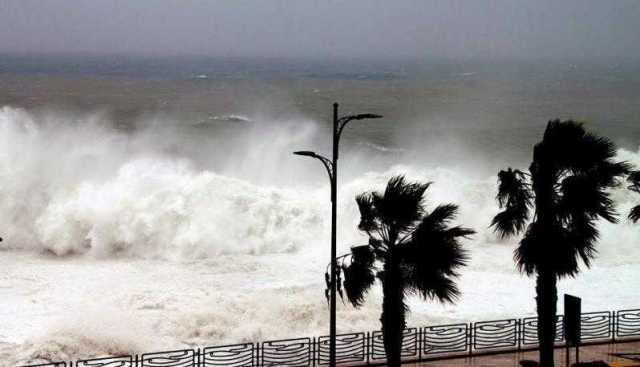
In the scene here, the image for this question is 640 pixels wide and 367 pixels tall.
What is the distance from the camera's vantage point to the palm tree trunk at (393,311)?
13117 mm

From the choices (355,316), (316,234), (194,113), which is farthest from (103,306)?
(194,113)

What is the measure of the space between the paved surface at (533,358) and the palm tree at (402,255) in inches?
126

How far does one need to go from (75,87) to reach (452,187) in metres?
90.3

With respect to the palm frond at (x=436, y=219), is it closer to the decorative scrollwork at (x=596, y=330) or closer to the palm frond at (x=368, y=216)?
the palm frond at (x=368, y=216)

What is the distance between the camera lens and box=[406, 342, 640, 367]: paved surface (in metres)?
16.2

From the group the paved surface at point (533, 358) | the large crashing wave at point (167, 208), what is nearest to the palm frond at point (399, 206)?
the paved surface at point (533, 358)

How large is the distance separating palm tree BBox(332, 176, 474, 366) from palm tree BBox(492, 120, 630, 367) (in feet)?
5.35

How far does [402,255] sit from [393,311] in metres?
0.86

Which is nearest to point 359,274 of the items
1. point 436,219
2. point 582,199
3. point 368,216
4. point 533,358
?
point 368,216

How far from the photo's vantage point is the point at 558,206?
1401 centimetres

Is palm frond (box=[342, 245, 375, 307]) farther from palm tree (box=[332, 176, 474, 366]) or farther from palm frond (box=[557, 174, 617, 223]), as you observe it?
palm frond (box=[557, 174, 617, 223])

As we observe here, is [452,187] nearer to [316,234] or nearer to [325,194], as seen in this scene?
[325,194]

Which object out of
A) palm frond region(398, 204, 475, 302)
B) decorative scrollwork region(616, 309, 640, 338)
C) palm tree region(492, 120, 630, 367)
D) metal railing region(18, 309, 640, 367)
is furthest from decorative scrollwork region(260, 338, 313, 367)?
decorative scrollwork region(616, 309, 640, 338)

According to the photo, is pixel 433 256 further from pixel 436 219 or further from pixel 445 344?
pixel 445 344
